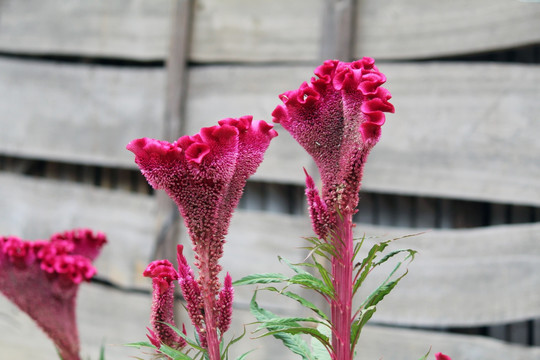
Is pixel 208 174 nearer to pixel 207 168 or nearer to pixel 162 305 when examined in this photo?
pixel 207 168

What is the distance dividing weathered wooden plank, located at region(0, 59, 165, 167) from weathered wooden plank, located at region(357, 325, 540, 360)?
3.88 ft

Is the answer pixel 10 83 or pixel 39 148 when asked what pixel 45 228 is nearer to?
pixel 39 148

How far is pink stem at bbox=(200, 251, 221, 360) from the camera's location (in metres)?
0.57

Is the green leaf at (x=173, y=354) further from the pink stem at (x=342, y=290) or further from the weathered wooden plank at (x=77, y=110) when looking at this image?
the weathered wooden plank at (x=77, y=110)

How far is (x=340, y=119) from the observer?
1.88ft

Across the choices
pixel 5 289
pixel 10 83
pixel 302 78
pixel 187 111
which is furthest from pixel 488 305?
pixel 10 83

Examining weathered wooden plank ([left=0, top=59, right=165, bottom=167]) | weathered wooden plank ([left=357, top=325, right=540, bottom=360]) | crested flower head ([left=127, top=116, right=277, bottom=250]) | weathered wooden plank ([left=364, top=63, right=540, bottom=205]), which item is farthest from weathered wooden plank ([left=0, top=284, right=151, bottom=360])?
crested flower head ([left=127, top=116, right=277, bottom=250])

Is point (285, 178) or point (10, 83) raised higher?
point (10, 83)

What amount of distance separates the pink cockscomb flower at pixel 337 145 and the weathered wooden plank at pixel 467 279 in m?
1.50

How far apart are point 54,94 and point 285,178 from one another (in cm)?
128

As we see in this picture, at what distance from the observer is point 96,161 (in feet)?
9.23

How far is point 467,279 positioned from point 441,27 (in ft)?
2.66

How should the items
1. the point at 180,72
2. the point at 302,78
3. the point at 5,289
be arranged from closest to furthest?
the point at 5,289 < the point at 302,78 < the point at 180,72

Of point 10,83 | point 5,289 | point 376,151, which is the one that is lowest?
point 5,289
